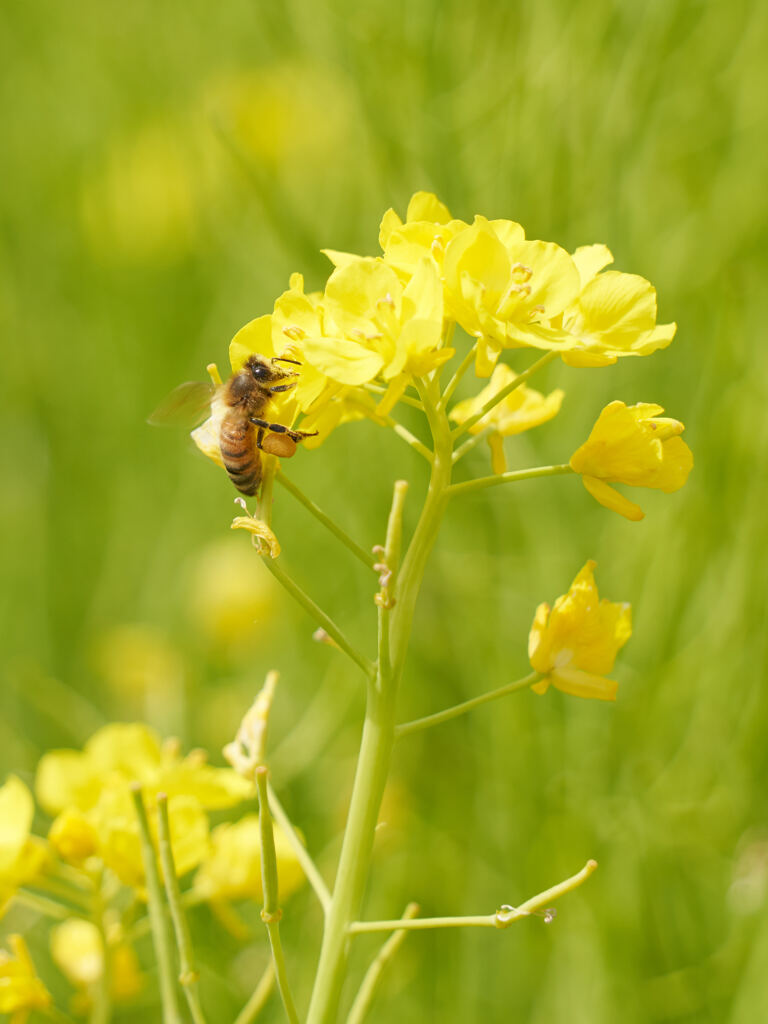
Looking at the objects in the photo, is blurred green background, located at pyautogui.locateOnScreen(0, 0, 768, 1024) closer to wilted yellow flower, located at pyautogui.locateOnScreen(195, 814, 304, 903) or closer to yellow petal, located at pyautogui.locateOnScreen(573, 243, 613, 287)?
wilted yellow flower, located at pyautogui.locateOnScreen(195, 814, 304, 903)

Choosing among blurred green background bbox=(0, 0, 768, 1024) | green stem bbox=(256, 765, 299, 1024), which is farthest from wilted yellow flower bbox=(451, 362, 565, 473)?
blurred green background bbox=(0, 0, 768, 1024)

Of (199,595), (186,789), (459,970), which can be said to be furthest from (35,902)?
(199,595)

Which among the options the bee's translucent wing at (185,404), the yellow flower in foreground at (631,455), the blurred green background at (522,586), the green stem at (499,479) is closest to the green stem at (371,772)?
the green stem at (499,479)

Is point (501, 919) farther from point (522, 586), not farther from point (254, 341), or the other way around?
point (522, 586)

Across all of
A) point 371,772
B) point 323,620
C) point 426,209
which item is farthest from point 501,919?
point 426,209

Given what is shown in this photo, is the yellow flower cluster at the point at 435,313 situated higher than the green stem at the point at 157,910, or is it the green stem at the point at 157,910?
the yellow flower cluster at the point at 435,313

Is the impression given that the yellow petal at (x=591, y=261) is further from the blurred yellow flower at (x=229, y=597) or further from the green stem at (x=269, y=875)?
the blurred yellow flower at (x=229, y=597)
